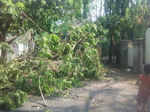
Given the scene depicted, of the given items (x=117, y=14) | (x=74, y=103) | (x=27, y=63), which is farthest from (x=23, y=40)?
(x=117, y=14)

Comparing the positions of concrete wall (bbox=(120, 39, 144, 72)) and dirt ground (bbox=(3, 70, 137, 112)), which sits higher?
concrete wall (bbox=(120, 39, 144, 72))

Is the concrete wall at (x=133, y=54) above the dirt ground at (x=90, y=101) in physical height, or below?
above

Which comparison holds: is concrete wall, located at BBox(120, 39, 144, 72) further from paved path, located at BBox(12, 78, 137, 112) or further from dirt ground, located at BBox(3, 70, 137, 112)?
paved path, located at BBox(12, 78, 137, 112)

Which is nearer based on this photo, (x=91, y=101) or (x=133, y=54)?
(x=91, y=101)

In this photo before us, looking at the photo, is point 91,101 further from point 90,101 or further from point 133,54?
point 133,54

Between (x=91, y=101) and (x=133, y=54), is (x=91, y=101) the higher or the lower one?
the lower one

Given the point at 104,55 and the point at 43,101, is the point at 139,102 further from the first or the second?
the point at 104,55

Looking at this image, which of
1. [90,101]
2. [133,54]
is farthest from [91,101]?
[133,54]

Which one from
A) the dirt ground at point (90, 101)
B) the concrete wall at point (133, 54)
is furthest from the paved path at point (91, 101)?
the concrete wall at point (133, 54)

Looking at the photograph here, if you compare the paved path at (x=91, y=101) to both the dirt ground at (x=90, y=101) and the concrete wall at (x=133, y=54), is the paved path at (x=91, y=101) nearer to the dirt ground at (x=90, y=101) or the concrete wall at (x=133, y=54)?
the dirt ground at (x=90, y=101)

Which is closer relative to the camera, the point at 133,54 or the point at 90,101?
the point at 90,101

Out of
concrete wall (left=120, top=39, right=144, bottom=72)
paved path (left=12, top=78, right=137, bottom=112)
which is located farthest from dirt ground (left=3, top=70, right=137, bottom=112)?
concrete wall (left=120, top=39, right=144, bottom=72)

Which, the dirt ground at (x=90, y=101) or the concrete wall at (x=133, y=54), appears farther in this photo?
the concrete wall at (x=133, y=54)

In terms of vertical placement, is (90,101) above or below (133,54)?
below
